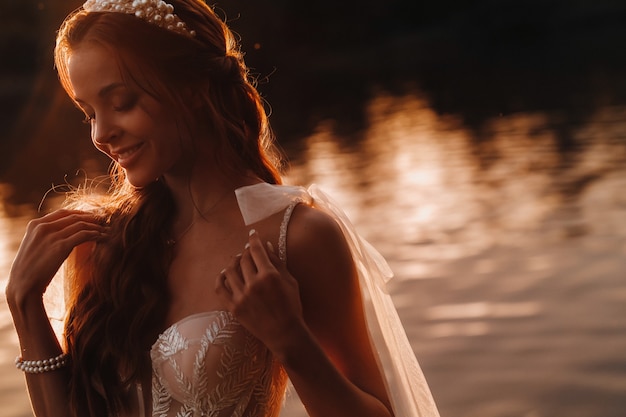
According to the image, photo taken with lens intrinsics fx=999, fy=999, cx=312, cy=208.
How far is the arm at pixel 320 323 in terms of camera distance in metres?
1.78

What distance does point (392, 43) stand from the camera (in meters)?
51.1

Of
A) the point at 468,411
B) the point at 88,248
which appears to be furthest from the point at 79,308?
the point at 468,411

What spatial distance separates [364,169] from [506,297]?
6.79 m

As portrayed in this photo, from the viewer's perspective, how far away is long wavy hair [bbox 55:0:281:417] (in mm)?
2053

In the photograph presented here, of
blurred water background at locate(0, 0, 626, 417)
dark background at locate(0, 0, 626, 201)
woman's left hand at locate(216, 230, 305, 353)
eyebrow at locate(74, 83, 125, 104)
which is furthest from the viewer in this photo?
dark background at locate(0, 0, 626, 201)

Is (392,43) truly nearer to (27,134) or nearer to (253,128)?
(27,134)

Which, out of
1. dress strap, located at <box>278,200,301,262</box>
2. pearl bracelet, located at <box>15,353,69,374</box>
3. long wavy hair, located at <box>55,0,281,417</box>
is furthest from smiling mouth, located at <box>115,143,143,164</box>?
pearl bracelet, located at <box>15,353,69,374</box>

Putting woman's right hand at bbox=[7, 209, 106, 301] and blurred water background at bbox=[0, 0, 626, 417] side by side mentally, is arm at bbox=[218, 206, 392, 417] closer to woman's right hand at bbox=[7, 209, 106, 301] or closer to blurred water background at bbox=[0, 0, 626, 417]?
woman's right hand at bbox=[7, 209, 106, 301]

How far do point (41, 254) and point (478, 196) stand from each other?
898 cm

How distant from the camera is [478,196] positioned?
1070 centimetres

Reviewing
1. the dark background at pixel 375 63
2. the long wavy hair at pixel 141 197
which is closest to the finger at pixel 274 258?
the long wavy hair at pixel 141 197

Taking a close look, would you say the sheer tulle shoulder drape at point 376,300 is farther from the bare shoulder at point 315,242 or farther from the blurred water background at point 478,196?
the blurred water background at point 478,196

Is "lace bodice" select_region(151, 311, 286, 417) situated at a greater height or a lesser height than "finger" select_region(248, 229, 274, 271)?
lesser

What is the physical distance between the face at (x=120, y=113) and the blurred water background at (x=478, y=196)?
2.25ft
